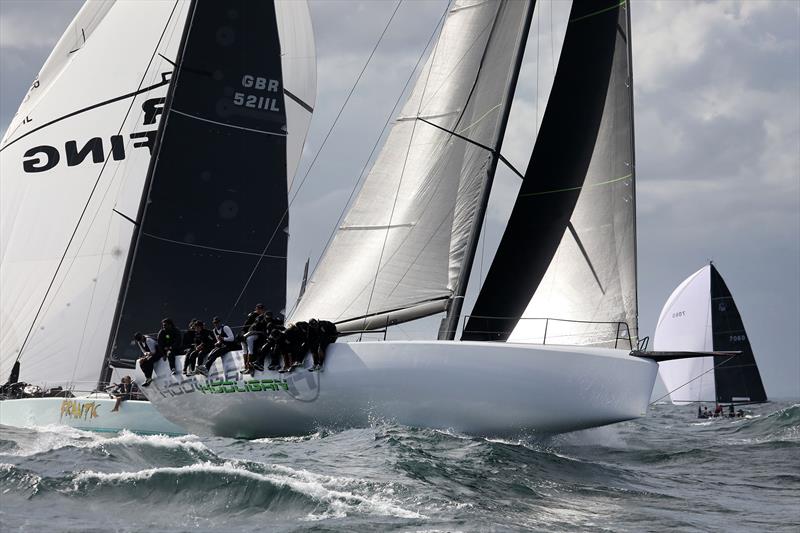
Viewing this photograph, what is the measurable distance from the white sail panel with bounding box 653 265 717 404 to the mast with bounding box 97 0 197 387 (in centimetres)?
2817

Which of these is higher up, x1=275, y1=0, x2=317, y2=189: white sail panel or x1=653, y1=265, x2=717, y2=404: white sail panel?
x1=275, y1=0, x2=317, y2=189: white sail panel

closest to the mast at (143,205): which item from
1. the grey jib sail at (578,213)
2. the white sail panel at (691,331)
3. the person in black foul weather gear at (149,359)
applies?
the person in black foul weather gear at (149,359)

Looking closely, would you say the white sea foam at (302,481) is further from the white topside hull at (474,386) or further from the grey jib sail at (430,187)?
the grey jib sail at (430,187)

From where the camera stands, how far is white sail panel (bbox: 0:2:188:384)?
67.3ft

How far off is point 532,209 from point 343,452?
17.6 ft

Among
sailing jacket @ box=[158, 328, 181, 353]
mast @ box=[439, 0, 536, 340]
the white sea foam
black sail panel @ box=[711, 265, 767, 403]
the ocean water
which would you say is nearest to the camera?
Result: the ocean water

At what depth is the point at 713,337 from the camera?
43188 mm

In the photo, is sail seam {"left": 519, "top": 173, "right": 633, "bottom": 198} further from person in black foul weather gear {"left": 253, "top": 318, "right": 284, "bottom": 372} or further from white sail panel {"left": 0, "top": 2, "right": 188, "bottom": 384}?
white sail panel {"left": 0, "top": 2, "right": 188, "bottom": 384}

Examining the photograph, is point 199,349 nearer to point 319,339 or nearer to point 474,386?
point 319,339

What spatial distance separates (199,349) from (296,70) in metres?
9.48

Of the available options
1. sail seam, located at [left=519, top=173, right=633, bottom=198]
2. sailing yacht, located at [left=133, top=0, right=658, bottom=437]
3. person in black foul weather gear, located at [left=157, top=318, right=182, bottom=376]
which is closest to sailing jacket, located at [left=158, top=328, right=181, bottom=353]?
person in black foul weather gear, located at [left=157, top=318, right=182, bottom=376]

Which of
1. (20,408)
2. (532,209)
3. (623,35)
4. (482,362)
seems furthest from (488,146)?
(20,408)

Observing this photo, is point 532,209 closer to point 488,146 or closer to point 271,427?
point 488,146

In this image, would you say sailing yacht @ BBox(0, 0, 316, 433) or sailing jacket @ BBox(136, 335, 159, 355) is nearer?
sailing jacket @ BBox(136, 335, 159, 355)
